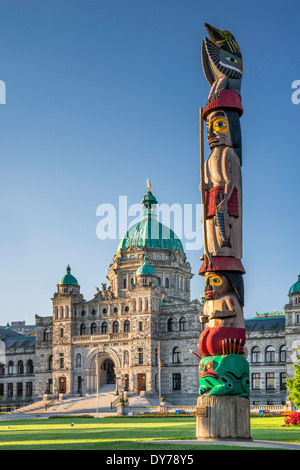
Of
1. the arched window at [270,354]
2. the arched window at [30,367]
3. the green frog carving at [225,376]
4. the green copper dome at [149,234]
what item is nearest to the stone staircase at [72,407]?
the arched window at [30,367]

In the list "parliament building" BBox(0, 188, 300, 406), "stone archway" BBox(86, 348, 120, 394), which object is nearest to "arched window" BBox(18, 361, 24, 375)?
"parliament building" BBox(0, 188, 300, 406)

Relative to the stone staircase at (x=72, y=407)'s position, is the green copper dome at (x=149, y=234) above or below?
above

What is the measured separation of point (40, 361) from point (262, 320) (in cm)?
3452

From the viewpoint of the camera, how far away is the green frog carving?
3141 cm

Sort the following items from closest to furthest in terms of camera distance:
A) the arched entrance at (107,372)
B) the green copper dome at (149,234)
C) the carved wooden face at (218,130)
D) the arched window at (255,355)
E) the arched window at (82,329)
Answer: the carved wooden face at (218,130)
the arched window at (255,355)
the arched entrance at (107,372)
the arched window at (82,329)
the green copper dome at (149,234)

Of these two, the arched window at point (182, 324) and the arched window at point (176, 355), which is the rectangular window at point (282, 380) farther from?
the arched window at point (182, 324)

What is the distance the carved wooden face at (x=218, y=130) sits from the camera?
3450 cm

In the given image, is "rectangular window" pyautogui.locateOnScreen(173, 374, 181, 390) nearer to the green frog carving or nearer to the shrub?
the shrub

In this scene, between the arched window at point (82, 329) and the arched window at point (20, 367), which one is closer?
the arched window at point (82, 329)

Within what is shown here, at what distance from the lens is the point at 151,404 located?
87938mm

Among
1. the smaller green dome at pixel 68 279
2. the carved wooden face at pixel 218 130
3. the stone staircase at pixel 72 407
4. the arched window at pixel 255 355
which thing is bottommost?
the stone staircase at pixel 72 407

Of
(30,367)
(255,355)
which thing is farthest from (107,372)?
(255,355)

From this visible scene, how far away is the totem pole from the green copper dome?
73341 millimetres
